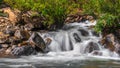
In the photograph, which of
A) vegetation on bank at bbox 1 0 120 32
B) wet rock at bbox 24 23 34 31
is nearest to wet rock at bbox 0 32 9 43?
wet rock at bbox 24 23 34 31

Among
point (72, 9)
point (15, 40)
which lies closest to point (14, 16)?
point (72, 9)

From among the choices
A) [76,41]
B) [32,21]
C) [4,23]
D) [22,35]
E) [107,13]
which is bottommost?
[76,41]

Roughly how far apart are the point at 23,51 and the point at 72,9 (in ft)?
35.8

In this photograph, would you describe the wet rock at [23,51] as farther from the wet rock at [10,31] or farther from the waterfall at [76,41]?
the wet rock at [10,31]

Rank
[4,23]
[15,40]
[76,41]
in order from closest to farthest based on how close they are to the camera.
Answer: [15,40] → [76,41] → [4,23]

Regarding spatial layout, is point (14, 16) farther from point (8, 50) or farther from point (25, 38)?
point (8, 50)

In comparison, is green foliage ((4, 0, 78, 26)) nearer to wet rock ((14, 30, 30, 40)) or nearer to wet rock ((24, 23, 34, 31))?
wet rock ((24, 23, 34, 31))

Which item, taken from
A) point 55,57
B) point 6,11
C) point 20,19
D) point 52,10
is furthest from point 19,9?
point 55,57

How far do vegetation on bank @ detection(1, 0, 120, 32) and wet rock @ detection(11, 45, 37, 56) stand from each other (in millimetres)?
7356

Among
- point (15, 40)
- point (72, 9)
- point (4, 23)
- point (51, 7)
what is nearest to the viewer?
point (15, 40)

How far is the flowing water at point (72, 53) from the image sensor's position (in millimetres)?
30812

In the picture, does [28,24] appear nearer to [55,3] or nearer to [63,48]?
[55,3]

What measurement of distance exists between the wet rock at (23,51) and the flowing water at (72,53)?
718 mm

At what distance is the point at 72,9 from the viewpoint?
148 feet
